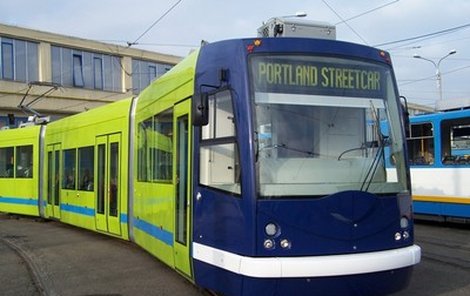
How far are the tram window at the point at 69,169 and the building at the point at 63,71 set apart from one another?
76.5ft

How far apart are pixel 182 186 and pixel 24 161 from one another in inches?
500

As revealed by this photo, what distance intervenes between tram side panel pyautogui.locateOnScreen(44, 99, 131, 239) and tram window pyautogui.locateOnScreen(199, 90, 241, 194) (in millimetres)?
4919

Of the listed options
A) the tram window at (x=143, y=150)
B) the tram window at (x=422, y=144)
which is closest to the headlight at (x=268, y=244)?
the tram window at (x=143, y=150)

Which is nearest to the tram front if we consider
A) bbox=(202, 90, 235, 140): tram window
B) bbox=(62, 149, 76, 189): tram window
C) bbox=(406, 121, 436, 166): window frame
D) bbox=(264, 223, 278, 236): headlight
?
bbox=(264, 223, 278, 236): headlight

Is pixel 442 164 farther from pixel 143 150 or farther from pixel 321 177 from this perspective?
pixel 321 177

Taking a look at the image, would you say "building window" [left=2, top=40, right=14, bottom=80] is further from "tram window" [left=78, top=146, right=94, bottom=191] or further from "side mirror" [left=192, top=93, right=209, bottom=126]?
"side mirror" [left=192, top=93, right=209, bottom=126]

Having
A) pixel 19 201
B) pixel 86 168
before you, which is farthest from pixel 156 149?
pixel 19 201

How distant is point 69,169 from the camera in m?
14.7

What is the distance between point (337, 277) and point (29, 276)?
5.39 metres

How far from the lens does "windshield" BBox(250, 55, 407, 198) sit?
5574 millimetres

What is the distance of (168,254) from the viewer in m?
7.59

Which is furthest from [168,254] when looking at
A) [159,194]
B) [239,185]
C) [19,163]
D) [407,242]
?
[19,163]

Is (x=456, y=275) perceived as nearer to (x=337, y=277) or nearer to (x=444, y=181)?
(x=337, y=277)

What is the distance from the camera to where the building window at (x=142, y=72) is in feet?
160
